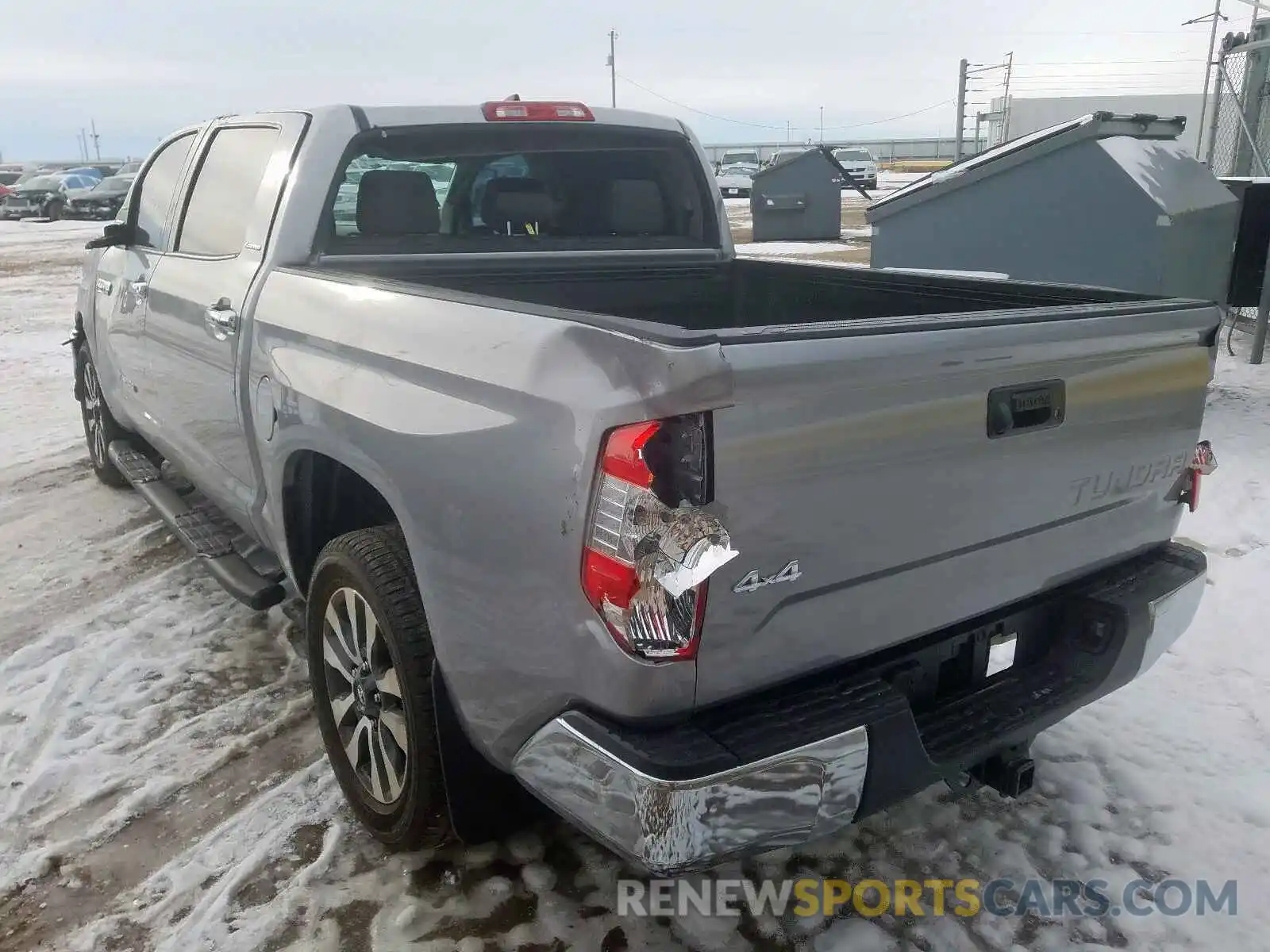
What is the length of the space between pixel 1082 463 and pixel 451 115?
244 cm

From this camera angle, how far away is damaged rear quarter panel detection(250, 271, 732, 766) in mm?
1776

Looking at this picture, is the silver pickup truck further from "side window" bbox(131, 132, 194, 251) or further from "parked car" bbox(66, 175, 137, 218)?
"parked car" bbox(66, 175, 137, 218)

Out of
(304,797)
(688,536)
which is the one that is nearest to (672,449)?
(688,536)

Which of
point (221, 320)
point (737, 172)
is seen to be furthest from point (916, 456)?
point (737, 172)

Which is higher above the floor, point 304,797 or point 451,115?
point 451,115

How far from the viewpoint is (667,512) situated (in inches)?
68.8

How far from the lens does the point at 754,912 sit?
2.50m

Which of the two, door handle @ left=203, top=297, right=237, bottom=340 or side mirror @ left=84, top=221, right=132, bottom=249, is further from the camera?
side mirror @ left=84, top=221, right=132, bottom=249

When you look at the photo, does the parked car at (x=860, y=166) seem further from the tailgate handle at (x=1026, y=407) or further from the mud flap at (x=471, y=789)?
the mud flap at (x=471, y=789)

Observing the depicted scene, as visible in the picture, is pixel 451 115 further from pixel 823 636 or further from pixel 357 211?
pixel 823 636

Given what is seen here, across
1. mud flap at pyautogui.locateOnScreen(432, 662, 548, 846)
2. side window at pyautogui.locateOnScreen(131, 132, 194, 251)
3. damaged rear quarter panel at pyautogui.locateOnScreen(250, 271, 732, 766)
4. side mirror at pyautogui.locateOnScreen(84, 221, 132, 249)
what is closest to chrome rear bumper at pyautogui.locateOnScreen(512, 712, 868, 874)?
damaged rear quarter panel at pyautogui.locateOnScreen(250, 271, 732, 766)

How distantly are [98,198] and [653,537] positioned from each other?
36340mm

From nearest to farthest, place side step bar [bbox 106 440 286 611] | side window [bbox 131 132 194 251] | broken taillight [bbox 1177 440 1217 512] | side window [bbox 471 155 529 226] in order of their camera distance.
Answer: broken taillight [bbox 1177 440 1217 512]
side step bar [bbox 106 440 286 611]
side window [bbox 471 155 529 226]
side window [bbox 131 132 194 251]

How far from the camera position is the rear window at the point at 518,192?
3467 millimetres
